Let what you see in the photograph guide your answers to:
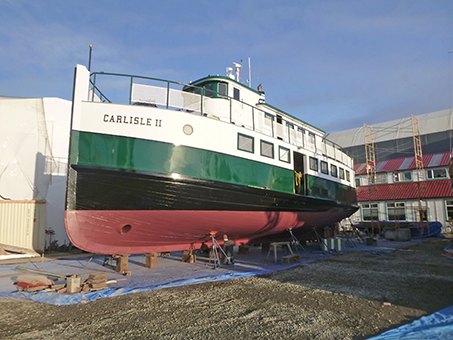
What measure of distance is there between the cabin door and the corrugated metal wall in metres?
10.1

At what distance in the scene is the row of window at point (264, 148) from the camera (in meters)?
8.36

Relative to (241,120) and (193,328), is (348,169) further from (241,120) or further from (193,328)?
(193,328)

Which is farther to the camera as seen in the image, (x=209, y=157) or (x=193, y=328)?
(x=209, y=157)

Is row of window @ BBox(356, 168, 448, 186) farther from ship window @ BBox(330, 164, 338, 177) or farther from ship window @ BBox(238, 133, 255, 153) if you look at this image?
ship window @ BBox(238, 133, 255, 153)

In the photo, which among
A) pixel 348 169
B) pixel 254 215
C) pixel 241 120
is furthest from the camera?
pixel 348 169

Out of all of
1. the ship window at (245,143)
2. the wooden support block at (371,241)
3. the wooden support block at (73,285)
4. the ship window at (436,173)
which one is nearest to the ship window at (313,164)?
the ship window at (245,143)

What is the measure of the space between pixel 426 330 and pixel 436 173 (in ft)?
75.0

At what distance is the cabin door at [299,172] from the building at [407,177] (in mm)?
8755

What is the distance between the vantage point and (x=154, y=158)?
268 inches

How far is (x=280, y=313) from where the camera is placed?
4266 mm

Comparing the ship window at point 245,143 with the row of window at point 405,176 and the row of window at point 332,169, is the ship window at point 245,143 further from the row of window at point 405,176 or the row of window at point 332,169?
the row of window at point 405,176

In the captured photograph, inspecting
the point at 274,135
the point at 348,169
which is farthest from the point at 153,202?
the point at 348,169

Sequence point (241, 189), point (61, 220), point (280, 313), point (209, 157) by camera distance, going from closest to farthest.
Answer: point (280, 313)
point (209, 157)
point (241, 189)
point (61, 220)

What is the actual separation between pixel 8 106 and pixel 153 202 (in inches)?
418
